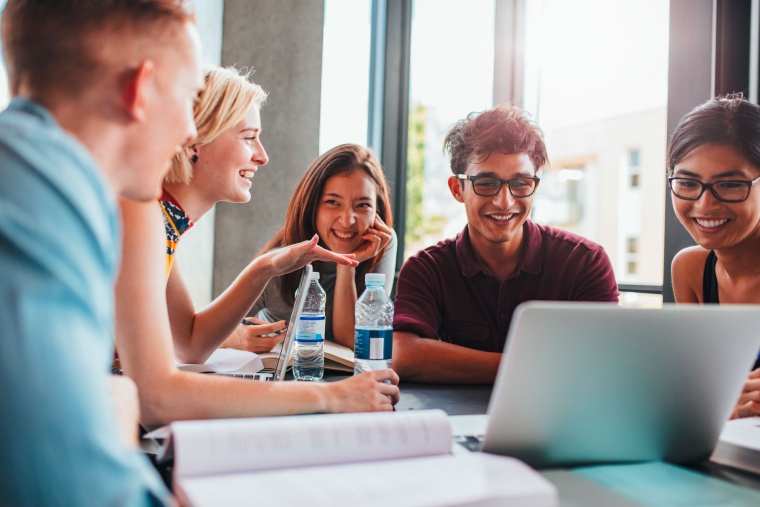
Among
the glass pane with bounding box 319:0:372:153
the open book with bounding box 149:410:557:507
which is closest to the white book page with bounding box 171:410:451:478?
the open book with bounding box 149:410:557:507

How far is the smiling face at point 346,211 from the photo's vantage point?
87.2 inches

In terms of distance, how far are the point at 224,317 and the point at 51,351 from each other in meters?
1.23

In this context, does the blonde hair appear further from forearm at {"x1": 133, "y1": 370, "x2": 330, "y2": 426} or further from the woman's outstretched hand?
forearm at {"x1": 133, "y1": 370, "x2": 330, "y2": 426}

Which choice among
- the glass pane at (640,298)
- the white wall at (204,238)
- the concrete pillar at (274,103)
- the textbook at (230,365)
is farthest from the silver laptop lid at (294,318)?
the concrete pillar at (274,103)

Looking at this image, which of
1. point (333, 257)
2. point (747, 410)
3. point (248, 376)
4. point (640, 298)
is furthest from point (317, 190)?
point (747, 410)

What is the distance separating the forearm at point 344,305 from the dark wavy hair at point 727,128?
→ 1141mm

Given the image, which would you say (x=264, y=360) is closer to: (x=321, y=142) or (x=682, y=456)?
(x=682, y=456)

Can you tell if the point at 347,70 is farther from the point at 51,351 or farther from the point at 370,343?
the point at 51,351

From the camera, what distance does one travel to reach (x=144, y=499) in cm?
48

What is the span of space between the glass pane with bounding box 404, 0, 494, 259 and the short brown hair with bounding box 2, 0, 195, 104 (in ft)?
9.38

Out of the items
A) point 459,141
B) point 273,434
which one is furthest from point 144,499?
A: point 459,141

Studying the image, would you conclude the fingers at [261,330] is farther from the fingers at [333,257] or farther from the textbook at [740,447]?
the textbook at [740,447]

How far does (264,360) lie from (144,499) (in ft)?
3.24

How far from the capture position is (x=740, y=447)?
861 mm
